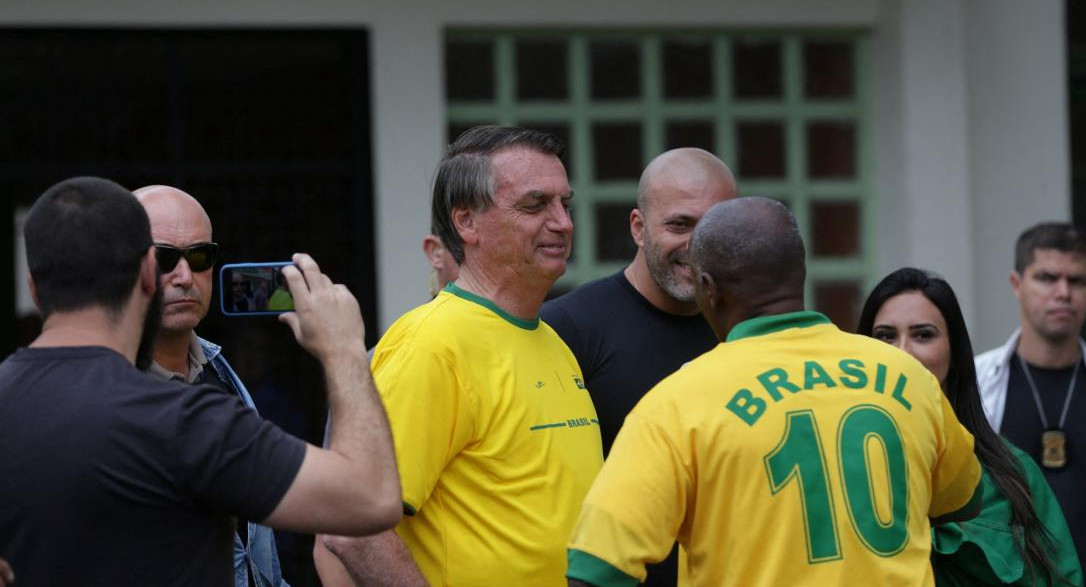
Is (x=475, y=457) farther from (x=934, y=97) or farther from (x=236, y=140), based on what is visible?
(x=934, y=97)

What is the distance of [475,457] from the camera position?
3283 millimetres

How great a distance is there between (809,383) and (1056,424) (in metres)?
2.89

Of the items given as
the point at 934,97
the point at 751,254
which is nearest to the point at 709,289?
the point at 751,254

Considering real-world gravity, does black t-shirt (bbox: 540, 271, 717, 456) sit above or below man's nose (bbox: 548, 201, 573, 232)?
below

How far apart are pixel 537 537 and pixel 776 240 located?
85cm

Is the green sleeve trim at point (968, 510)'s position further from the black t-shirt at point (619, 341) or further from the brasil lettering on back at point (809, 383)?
the black t-shirt at point (619, 341)

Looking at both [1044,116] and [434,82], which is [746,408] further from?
[1044,116]

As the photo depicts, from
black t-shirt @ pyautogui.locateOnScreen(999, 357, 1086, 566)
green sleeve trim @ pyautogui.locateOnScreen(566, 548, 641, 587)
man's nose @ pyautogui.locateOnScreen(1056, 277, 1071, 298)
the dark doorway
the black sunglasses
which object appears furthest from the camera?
the dark doorway

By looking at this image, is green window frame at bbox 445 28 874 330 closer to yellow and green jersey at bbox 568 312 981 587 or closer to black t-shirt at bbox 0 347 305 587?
yellow and green jersey at bbox 568 312 981 587

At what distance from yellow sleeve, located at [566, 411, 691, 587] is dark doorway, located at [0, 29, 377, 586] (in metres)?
4.14

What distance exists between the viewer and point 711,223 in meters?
3.09

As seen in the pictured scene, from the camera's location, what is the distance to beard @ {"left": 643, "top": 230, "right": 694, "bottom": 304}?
4.08m

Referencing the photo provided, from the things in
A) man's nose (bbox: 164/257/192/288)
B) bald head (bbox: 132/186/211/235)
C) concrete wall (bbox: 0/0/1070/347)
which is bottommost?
man's nose (bbox: 164/257/192/288)

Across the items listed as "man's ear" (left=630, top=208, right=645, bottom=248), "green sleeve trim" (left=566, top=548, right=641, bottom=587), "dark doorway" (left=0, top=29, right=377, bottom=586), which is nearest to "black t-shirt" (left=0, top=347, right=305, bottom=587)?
"green sleeve trim" (left=566, top=548, right=641, bottom=587)
